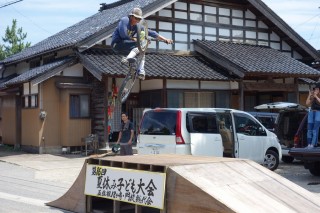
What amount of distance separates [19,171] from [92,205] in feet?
24.7

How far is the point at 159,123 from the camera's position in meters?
12.1

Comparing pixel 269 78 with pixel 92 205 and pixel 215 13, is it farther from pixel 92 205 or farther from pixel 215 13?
pixel 92 205

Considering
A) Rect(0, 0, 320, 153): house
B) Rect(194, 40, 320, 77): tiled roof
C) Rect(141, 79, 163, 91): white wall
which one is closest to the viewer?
Rect(0, 0, 320, 153): house

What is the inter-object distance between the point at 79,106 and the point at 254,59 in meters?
8.63

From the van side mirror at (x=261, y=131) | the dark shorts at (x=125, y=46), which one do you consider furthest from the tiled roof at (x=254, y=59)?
the dark shorts at (x=125, y=46)

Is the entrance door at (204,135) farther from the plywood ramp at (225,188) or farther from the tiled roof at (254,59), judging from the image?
the tiled roof at (254,59)

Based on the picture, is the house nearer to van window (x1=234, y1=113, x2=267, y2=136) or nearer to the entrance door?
van window (x1=234, y1=113, x2=267, y2=136)

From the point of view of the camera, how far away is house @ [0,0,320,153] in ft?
64.9

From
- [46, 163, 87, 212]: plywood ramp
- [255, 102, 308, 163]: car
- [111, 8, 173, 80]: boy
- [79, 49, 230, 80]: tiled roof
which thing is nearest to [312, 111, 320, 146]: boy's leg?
[255, 102, 308, 163]: car

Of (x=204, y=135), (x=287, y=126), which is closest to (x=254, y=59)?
(x=287, y=126)

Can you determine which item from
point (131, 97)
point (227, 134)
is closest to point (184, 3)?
point (131, 97)

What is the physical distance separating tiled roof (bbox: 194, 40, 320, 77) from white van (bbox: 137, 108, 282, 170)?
7216mm

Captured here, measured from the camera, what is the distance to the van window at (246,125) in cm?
1352

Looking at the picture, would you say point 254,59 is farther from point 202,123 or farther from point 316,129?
point 202,123
